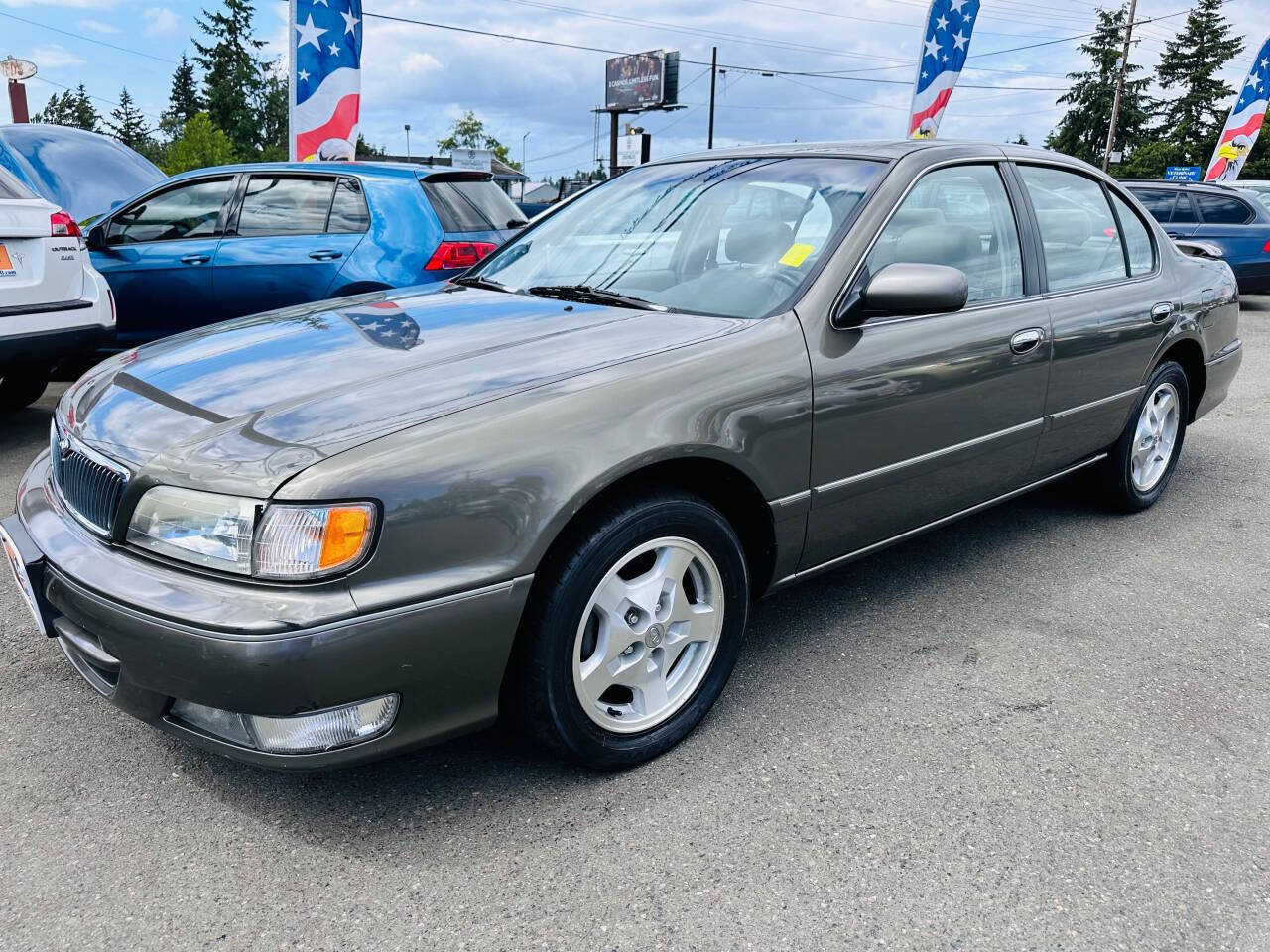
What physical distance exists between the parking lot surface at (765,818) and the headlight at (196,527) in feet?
2.17

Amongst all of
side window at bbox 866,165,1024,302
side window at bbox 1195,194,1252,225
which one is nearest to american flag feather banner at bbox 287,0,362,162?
side window at bbox 866,165,1024,302

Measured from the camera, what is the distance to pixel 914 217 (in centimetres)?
301

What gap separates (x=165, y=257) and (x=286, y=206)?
0.83 m

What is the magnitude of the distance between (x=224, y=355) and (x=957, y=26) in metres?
12.9

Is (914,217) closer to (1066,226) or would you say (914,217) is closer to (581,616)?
(1066,226)

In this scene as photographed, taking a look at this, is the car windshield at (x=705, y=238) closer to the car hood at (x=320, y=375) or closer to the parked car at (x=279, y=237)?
the car hood at (x=320, y=375)

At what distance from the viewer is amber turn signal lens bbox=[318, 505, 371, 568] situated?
1.85 metres

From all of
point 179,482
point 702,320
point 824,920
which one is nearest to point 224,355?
point 179,482

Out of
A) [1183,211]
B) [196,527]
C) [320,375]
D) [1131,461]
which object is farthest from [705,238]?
[1183,211]

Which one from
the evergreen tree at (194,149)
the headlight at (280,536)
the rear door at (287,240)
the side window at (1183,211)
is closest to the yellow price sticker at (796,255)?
the headlight at (280,536)

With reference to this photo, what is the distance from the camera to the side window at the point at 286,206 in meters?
6.09

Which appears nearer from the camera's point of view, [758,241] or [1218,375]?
[758,241]

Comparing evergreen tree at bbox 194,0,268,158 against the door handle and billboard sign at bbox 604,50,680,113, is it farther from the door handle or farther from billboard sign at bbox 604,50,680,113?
the door handle

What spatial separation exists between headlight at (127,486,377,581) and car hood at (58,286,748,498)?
2.1 inches
